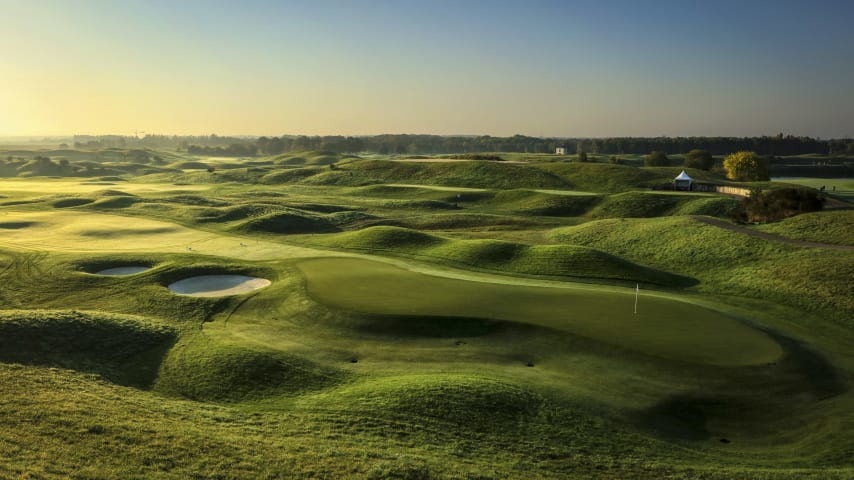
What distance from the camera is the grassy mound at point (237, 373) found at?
65.6 ft

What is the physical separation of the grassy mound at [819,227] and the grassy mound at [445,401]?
37.8 metres

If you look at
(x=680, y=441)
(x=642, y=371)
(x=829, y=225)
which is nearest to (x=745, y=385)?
(x=642, y=371)

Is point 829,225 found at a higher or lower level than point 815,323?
higher

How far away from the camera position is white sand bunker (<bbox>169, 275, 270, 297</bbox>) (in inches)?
1331

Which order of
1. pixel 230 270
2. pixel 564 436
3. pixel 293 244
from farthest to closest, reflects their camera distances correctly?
pixel 293 244, pixel 230 270, pixel 564 436

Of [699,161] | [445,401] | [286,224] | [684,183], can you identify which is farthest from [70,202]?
[699,161]

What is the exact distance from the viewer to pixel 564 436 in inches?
663

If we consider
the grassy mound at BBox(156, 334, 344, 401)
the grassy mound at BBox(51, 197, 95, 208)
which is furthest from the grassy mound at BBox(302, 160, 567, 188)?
the grassy mound at BBox(156, 334, 344, 401)

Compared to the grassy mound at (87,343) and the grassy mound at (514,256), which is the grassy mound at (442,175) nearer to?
the grassy mound at (514,256)

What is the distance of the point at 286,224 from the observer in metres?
61.1

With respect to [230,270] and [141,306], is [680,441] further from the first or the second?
[230,270]

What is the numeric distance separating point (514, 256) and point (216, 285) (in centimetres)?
2320

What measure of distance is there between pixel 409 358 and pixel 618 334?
391 inches

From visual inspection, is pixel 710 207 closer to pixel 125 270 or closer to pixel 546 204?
pixel 546 204
